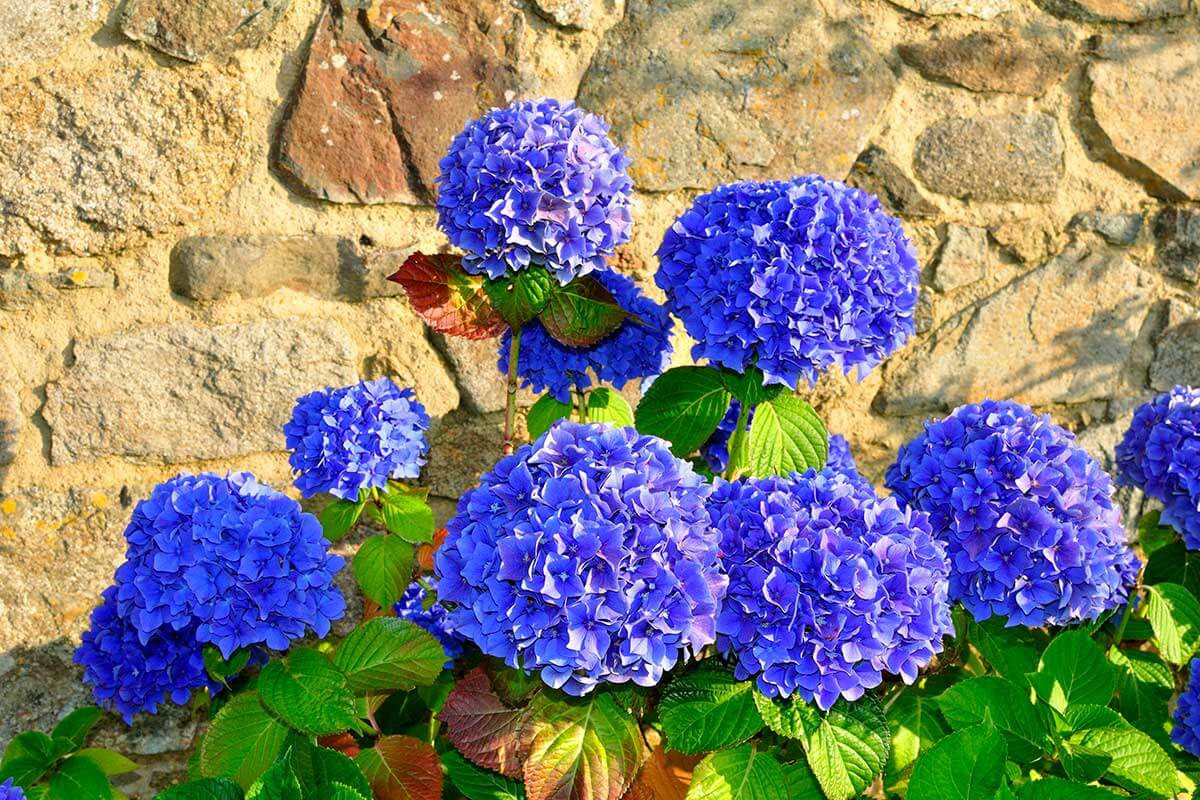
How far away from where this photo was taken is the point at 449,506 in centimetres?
229

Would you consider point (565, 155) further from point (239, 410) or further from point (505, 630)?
point (239, 410)

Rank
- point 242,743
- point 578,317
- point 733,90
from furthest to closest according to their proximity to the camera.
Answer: point 733,90 → point 578,317 → point 242,743

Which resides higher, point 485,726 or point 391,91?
point 391,91

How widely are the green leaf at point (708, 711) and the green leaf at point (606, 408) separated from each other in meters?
0.62

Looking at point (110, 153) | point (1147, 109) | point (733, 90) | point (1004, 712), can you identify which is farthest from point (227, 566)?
point (1147, 109)

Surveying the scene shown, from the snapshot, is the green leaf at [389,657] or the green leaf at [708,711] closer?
the green leaf at [708,711]

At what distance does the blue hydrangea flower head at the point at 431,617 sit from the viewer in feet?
6.49

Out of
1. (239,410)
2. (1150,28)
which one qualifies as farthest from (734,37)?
(239,410)

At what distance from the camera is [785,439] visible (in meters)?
1.75

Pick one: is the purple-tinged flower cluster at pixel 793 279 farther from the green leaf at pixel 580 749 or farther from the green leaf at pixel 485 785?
the green leaf at pixel 485 785

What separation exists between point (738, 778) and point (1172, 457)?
1.15 metres

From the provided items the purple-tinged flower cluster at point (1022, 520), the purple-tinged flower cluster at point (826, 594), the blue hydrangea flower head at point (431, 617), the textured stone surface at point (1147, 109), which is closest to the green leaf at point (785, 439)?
the purple-tinged flower cluster at point (1022, 520)

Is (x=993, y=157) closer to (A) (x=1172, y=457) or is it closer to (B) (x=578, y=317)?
(A) (x=1172, y=457)

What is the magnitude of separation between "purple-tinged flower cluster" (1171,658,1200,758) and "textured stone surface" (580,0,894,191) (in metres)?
1.18
